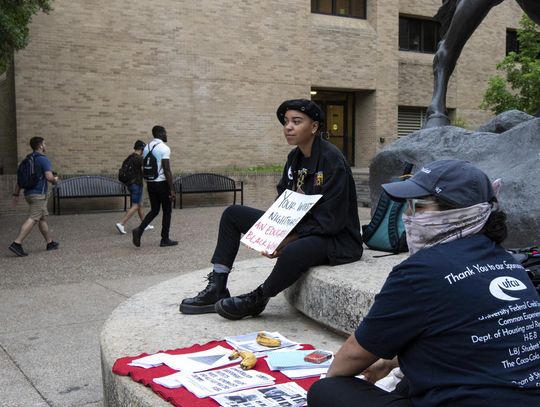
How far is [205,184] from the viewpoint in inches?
721

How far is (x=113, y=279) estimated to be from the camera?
7.76 metres

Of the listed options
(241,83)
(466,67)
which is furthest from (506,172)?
(466,67)

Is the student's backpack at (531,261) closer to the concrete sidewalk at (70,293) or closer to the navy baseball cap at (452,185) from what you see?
the navy baseball cap at (452,185)

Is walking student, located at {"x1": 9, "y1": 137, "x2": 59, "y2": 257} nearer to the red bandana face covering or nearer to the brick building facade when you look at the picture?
the brick building facade

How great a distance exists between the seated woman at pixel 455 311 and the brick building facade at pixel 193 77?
55.2 feet

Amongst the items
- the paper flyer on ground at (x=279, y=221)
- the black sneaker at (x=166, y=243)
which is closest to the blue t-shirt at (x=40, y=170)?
the black sneaker at (x=166, y=243)

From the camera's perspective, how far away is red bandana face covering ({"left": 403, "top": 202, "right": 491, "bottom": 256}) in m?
2.01

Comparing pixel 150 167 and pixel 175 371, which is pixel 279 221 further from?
pixel 150 167

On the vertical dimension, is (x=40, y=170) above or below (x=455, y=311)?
above

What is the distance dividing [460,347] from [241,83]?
63.5 ft

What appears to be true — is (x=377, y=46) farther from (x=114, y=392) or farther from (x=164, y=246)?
(x=114, y=392)

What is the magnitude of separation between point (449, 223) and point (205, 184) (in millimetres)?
16491

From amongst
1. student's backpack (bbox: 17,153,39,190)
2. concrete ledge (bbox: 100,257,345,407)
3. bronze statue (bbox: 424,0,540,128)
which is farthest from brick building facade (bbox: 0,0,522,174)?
concrete ledge (bbox: 100,257,345,407)

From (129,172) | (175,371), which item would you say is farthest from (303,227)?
(129,172)
